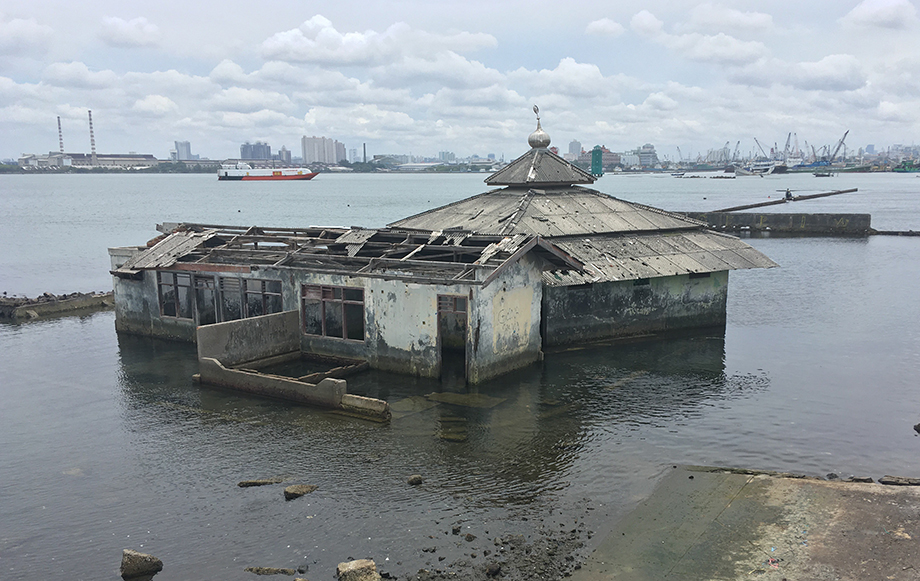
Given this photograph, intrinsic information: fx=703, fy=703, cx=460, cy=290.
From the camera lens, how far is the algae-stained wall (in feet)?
96.7

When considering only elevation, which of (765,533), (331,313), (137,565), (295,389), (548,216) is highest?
(548,216)

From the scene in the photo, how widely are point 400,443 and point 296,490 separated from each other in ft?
12.3

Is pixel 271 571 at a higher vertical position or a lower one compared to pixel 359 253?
lower

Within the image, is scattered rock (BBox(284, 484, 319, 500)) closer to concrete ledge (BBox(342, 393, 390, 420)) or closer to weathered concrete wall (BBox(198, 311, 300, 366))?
concrete ledge (BBox(342, 393, 390, 420))

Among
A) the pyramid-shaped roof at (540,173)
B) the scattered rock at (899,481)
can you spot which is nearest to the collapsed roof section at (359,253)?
the pyramid-shaped roof at (540,173)

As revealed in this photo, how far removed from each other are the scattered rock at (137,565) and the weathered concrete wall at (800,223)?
79.3 meters

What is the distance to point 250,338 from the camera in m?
26.8

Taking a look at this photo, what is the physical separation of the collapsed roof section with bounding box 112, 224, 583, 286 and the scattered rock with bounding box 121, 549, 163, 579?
12.7 metres

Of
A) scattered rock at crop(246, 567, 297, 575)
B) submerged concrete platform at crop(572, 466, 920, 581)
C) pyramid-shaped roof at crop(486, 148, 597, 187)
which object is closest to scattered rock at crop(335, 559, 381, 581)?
scattered rock at crop(246, 567, 297, 575)

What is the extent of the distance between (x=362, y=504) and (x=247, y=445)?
17.5 ft

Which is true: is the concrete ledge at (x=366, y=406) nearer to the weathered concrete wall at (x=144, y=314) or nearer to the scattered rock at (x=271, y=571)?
the scattered rock at (x=271, y=571)

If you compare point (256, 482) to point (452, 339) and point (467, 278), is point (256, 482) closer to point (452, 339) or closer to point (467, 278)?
point (467, 278)

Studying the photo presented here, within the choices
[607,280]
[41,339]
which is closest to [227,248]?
[41,339]

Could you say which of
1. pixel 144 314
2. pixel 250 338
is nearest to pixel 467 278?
pixel 250 338
